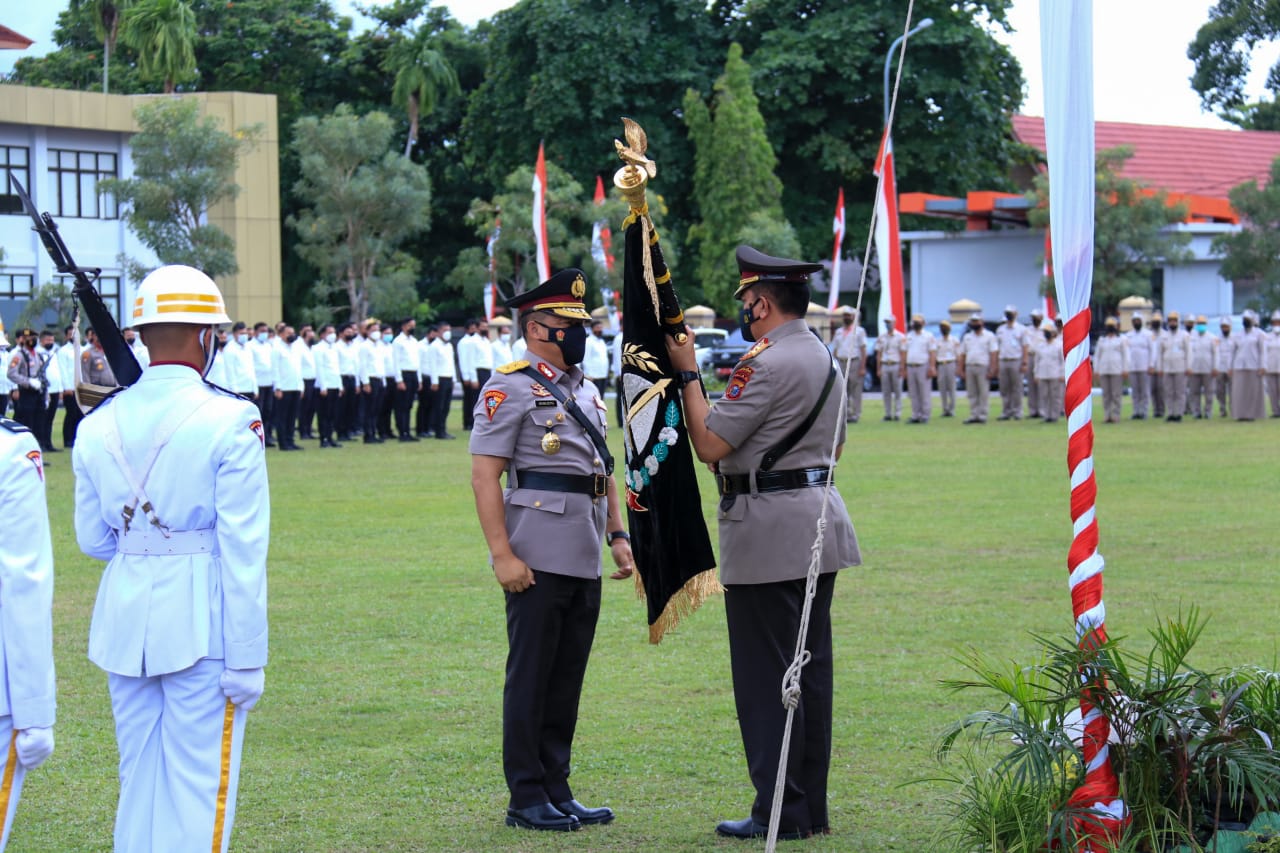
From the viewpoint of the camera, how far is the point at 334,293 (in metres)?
48.0

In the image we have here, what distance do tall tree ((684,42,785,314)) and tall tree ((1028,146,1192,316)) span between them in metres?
7.16

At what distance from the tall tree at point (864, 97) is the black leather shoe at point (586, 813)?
133 feet

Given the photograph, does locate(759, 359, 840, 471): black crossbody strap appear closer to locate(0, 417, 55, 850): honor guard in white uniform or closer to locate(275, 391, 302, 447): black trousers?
locate(0, 417, 55, 850): honor guard in white uniform

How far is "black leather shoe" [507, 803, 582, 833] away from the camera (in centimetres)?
562

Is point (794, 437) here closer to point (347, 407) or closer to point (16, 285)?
point (347, 407)

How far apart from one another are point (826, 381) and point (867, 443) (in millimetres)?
17630

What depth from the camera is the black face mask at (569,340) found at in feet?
19.2

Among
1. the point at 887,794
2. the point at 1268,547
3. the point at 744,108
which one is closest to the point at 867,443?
the point at 1268,547

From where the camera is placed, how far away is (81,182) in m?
44.2

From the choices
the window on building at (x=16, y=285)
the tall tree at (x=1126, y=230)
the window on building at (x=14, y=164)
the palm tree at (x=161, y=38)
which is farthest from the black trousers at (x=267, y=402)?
the palm tree at (x=161, y=38)

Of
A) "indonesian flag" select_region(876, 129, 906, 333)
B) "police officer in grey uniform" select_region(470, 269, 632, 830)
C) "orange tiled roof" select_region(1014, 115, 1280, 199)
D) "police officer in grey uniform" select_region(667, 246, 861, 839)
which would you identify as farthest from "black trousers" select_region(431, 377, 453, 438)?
"orange tiled roof" select_region(1014, 115, 1280, 199)

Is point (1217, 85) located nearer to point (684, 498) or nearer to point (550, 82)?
point (684, 498)

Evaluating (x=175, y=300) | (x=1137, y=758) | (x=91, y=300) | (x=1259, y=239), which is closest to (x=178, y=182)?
(x=1259, y=239)

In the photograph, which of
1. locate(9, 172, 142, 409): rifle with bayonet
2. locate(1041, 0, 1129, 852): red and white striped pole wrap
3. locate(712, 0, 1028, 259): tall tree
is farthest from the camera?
locate(712, 0, 1028, 259): tall tree
